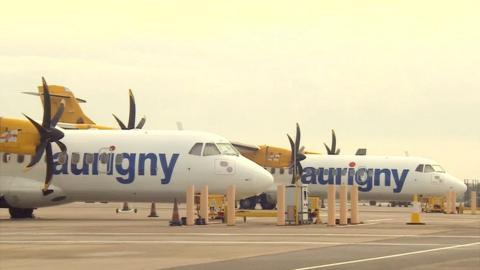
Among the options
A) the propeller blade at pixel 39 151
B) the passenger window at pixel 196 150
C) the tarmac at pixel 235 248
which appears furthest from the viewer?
the passenger window at pixel 196 150

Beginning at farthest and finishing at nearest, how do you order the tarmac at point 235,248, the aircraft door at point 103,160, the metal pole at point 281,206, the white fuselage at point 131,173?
the aircraft door at point 103,160, the white fuselage at point 131,173, the metal pole at point 281,206, the tarmac at point 235,248

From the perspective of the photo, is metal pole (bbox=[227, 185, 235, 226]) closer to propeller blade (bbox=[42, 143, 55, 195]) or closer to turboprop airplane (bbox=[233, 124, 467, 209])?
propeller blade (bbox=[42, 143, 55, 195])

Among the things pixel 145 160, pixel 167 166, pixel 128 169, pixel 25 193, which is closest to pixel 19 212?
pixel 25 193

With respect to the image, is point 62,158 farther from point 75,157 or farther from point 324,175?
point 324,175

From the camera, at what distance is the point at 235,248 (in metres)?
21.2

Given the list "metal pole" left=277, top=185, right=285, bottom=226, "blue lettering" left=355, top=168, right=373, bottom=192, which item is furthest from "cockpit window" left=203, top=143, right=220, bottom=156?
"blue lettering" left=355, top=168, right=373, bottom=192

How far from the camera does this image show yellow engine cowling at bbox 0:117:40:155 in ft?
115

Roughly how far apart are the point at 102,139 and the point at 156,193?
342 centimetres

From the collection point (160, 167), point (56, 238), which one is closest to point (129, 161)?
point (160, 167)

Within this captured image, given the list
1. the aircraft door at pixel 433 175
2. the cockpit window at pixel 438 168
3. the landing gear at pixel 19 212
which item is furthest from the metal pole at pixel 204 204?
the cockpit window at pixel 438 168

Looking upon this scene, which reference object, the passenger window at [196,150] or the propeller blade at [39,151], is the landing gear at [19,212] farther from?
the passenger window at [196,150]

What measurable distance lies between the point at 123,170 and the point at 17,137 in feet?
15.5

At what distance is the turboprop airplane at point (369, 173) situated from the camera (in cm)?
5566

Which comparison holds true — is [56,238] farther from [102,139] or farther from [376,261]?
[102,139]
